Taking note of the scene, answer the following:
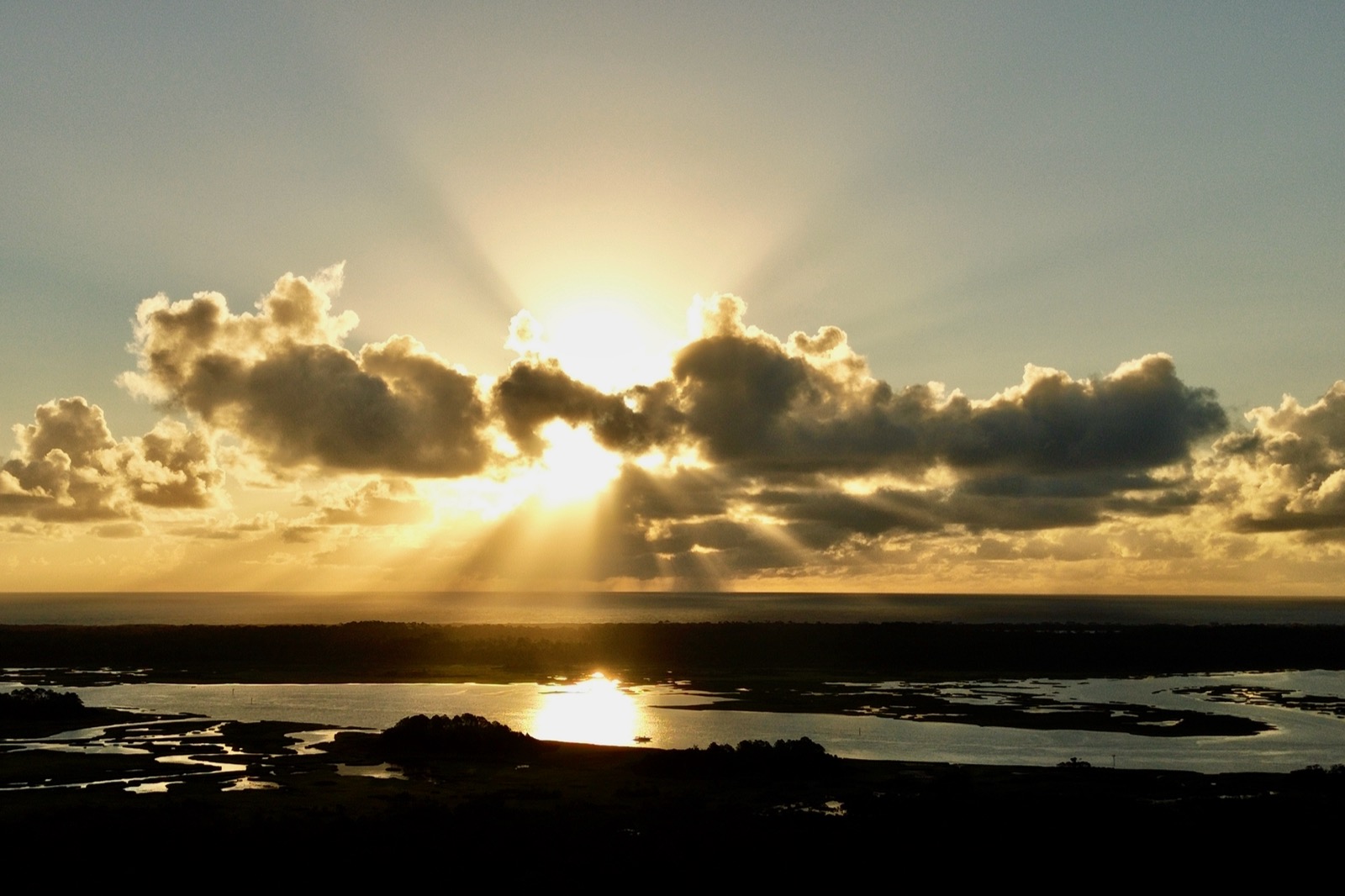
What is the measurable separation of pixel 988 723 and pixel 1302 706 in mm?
32615

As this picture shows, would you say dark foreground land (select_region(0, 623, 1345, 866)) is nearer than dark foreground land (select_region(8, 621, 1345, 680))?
Yes

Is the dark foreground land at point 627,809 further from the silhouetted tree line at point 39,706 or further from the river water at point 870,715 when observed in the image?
the river water at point 870,715

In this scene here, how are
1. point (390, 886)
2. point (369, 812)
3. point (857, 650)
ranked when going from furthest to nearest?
1. point (857, 650)
2. point (369, 812)
3. point (390, 886)

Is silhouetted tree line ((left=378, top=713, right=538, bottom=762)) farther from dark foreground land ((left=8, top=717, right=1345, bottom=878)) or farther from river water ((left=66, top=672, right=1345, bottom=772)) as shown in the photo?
river water ((left=66, top=672, right=1345, bottom=772))

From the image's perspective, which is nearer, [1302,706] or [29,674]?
[1302,706]

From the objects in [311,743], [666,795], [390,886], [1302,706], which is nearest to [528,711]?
[311,743]

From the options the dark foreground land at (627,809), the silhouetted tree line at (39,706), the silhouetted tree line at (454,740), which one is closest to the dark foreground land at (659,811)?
the dark foreground land at (627,809)

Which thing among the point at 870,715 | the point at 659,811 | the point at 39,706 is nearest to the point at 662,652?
the point at 870,715

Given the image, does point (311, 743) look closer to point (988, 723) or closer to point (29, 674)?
point (988, 723)

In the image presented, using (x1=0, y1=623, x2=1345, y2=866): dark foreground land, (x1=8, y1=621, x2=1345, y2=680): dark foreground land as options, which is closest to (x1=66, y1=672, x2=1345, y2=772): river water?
(x1=0, y1=623, x2=1345, y2=866): dark foreground land

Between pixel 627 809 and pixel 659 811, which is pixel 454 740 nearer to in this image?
pixel 627 809

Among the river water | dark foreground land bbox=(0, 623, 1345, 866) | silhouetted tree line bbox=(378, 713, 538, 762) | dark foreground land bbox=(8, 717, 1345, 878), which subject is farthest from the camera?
the river water

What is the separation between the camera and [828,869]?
39.0 meters

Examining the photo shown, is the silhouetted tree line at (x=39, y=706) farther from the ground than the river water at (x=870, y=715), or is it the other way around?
the silhouetted tree line at (x=39, y=706)
